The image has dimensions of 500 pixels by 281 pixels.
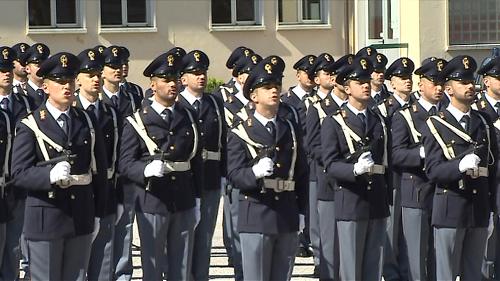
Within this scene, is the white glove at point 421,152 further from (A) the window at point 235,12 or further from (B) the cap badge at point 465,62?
(A) the window at point 235,12

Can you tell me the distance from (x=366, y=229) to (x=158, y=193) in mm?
1628

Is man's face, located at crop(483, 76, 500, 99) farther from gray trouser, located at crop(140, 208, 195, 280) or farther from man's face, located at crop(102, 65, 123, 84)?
man's face, located at crop(102, 65, 123, 84)

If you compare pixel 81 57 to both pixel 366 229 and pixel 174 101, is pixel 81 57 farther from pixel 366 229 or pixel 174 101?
pixel 366 229

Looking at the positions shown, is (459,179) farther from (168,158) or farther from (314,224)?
(314,224)

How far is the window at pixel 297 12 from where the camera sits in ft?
94.3

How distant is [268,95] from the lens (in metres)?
10.9

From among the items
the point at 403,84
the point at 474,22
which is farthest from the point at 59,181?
the point at 474,22

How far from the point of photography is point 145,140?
11367 mm

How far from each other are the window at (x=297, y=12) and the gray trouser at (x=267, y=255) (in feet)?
58.9

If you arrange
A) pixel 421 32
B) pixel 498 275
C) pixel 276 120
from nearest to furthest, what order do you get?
pixel 276 120, pixel 498 275, pixel 421 32

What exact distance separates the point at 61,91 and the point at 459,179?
311 cm

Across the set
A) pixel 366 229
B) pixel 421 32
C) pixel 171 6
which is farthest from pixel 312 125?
pixel 171 6

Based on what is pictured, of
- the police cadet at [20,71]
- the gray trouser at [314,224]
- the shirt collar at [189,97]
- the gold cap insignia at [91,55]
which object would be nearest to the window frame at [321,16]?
the police cadet at [20,71]

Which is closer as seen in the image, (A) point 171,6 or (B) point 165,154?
(B) point 165,154
